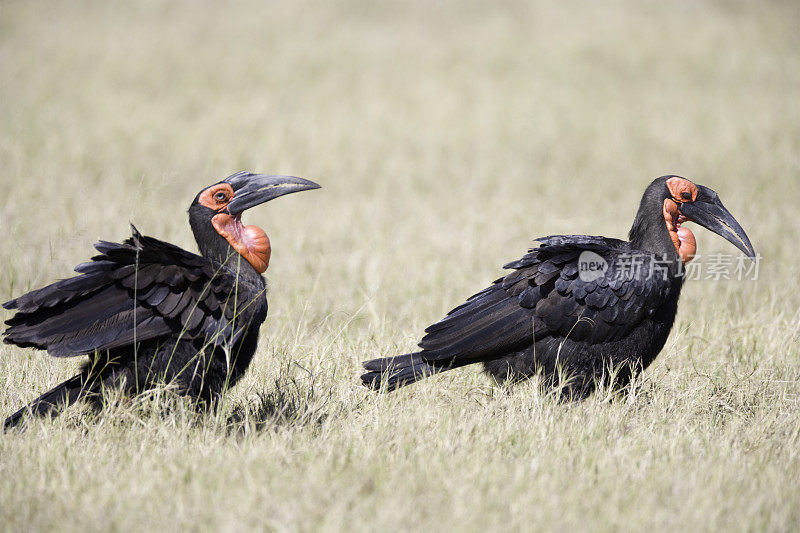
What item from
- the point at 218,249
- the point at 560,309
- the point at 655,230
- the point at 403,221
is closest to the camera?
the point at 218,249

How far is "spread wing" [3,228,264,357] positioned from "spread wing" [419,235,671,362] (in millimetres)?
1116

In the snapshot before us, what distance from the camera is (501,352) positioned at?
3.91 metres

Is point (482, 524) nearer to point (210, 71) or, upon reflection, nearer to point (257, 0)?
point (210, 71)

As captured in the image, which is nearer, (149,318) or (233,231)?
(149,318)

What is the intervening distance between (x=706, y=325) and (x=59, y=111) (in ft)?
28.0

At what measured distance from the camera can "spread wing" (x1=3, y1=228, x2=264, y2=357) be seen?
3.12 metres

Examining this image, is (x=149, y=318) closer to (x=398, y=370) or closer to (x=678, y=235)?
(x=398, y=370)

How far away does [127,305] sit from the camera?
3236 mm

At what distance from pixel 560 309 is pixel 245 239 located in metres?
1.55

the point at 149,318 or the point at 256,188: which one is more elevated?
the point at 256,188

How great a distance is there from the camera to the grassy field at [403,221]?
2.83 meters

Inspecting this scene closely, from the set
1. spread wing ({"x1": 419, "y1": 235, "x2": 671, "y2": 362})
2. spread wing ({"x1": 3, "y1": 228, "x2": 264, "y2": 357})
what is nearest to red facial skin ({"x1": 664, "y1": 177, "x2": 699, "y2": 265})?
spread wing ({"x1": 419, "y1": 235, "x2": 671, "y2": 362})

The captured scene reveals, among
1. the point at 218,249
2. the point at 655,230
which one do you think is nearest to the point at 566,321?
the point at 655,230

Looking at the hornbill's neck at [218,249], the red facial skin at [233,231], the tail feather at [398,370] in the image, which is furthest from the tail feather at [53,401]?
the tail feather at [398,370]
